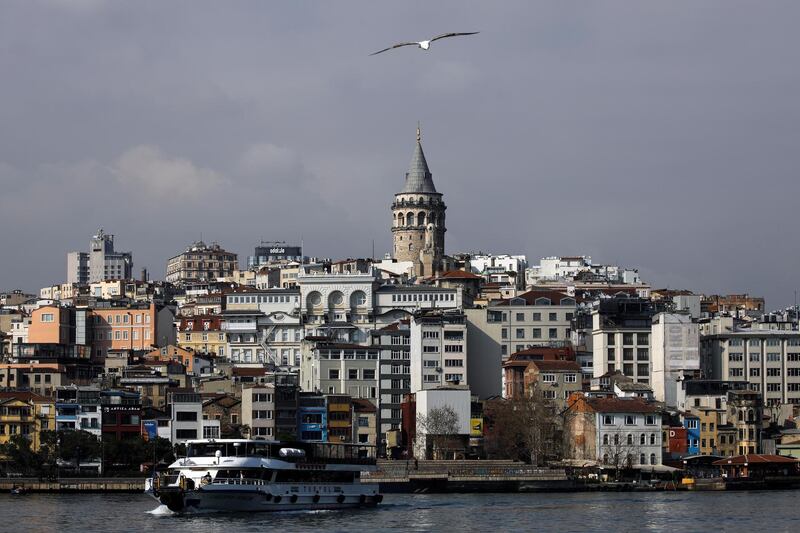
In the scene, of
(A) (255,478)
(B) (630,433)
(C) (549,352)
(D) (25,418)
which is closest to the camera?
(A) (255,478)

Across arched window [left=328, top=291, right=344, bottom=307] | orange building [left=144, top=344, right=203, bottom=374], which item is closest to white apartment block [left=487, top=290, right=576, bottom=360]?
arched window [left=328, top=291, right=344, bottom=307]

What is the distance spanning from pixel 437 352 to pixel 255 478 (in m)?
41.2

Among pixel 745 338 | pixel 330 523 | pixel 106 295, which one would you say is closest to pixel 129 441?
pixel 330 523

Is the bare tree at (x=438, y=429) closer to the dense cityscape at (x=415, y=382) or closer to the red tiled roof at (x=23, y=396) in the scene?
the dense cityscape at (x=415, y=382)

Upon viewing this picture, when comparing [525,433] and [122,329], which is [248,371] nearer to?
[525,433]

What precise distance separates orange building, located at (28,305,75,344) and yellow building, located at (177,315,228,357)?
8859 millimetres

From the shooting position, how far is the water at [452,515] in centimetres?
6950

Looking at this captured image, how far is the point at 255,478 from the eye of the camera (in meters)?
75.4

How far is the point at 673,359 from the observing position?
4567 inches

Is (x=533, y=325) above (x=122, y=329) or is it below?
below

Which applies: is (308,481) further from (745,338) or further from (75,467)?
(745,338)

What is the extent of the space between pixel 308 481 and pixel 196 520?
7.02m

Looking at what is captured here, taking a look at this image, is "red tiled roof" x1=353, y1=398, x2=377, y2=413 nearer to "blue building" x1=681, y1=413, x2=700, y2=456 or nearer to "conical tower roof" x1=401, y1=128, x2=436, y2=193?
"blue building" x1=681, y1=413, x2=700, y2=456

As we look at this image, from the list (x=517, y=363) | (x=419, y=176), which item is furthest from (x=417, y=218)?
(x=517, y=363)
